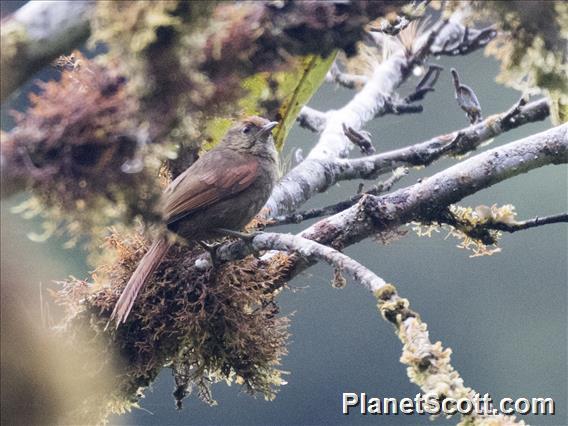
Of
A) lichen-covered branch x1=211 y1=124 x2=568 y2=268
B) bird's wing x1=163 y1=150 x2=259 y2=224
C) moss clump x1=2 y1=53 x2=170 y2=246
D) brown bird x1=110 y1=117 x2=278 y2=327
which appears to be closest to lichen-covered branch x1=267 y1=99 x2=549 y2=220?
brown bird x1=110 y1=117 x2=278 y2=327

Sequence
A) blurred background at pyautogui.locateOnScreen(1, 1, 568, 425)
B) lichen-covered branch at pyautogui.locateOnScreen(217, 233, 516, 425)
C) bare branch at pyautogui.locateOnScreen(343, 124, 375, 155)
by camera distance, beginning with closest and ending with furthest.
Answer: lichen-covered branch at pyautogui.locateOnScreen(217, 233, 516, 425), bare branch at pyautogui.locateOnScreen(343, 124, 375, 155), blurred background at pyautogui.locateOnScreen(1, 1, 568, 425)

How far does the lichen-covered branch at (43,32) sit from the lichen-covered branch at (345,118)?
203cm

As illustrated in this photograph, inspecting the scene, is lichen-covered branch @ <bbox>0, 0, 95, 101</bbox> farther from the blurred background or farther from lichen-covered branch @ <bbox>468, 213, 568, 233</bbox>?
the blurred background

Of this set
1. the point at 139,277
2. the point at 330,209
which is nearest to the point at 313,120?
the point at 330,209

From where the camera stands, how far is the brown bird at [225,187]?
3082mm

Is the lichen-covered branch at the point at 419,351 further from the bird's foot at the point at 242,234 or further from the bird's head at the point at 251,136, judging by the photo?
the bird's head at the point at 251,136

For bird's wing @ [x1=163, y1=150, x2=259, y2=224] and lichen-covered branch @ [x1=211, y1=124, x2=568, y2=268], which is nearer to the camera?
lichen-covered branch @ [x1=211, y1=124, x2=568, y2=268]

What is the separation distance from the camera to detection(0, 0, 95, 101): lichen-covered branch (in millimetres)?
1572

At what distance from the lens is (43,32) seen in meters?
1.58

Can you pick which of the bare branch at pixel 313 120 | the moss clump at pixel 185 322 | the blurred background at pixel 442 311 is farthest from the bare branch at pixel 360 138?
the blurred background at pixel 442 311

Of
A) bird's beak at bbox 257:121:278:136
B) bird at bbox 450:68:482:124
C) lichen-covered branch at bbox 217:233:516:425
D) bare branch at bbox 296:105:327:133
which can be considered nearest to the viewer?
lichen-covered branch at bbox 217:233:516:425

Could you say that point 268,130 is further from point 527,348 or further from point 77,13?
point 527,348

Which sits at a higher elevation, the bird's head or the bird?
the bird

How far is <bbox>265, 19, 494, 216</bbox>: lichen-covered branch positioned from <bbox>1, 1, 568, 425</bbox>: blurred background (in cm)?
614
